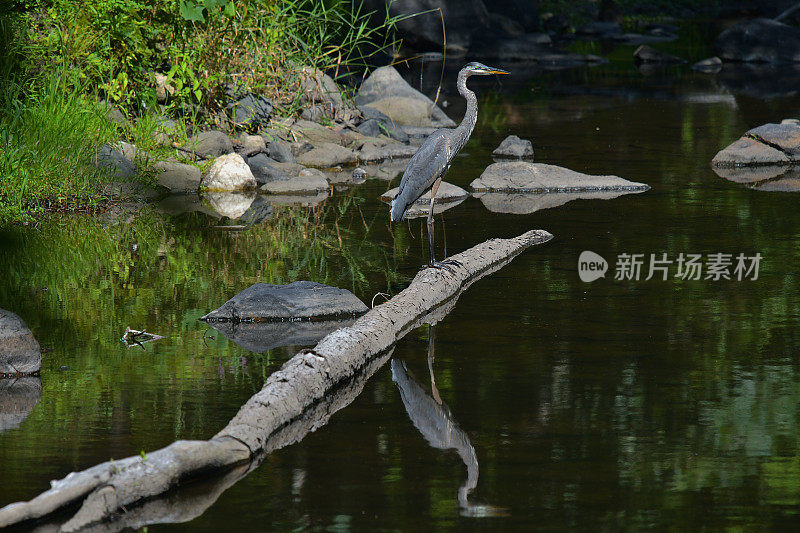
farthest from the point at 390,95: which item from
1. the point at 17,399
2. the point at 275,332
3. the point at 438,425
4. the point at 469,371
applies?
the point at 438,425

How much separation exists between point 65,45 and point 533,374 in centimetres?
798

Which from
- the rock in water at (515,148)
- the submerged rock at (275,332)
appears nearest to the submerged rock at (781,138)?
the rock in water at (515,148)

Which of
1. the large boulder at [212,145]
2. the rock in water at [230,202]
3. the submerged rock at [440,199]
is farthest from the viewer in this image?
the large boulder at [212,145]

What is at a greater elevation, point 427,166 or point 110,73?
point 110,73

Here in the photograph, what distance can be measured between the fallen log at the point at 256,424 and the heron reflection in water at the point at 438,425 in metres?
0.29

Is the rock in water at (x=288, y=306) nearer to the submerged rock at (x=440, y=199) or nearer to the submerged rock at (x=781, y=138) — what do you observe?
the submerged rock at (x=440, y=199)

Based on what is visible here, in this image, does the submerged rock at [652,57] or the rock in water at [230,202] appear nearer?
the rock in water at [230,202]

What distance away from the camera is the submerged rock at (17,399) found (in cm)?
540

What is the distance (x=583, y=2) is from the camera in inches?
1412

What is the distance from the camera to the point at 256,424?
4.94 meters

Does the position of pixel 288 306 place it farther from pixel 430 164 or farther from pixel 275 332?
pixel 430 164

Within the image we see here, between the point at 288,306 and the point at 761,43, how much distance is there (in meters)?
21.8

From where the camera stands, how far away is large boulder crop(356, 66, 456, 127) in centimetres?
1596

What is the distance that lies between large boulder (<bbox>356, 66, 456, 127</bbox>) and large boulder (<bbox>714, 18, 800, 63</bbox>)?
1228cm
